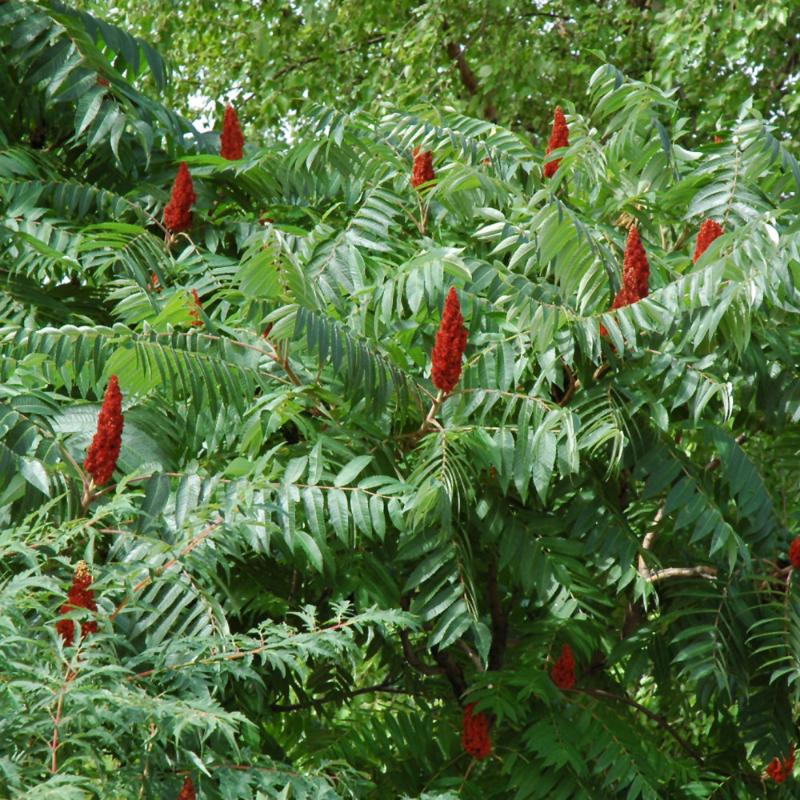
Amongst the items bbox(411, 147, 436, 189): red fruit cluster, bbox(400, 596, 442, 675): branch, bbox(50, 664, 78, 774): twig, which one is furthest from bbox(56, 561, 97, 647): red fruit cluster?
bbox(411, 147, 436, 189): red fruit cluster

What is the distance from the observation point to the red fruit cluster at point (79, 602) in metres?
2.94

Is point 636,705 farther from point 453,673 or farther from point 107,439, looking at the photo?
point 107,439

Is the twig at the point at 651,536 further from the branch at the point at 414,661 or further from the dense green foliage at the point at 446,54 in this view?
the dense green foliage at the point at 446,54

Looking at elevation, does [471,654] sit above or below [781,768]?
above

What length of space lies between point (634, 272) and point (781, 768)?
178 cm

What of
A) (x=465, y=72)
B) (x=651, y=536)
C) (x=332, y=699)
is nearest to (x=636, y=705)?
(x=651, y=536)

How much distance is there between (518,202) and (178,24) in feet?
22.8

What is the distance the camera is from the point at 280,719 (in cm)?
473

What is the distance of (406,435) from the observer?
405 centimetres

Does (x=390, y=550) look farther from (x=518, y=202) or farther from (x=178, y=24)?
(x=178, y=24)

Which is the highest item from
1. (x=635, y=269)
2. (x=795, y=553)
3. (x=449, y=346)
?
(x=635, y=269)

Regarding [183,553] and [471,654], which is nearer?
[183,553]

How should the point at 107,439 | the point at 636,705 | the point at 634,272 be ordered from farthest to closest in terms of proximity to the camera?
the point at 636,705
the point at 634,272
the point at 107,439

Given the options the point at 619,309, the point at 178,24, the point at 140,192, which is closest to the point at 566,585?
the point at 619,309
